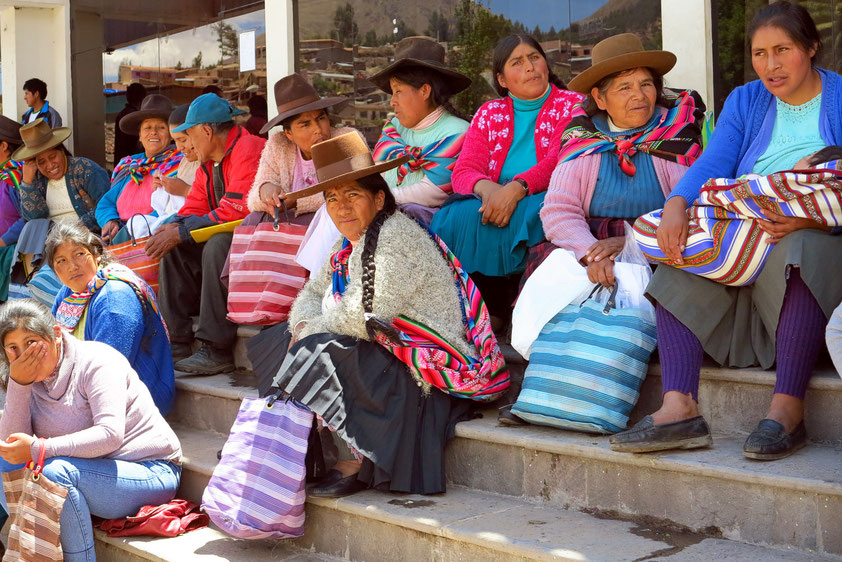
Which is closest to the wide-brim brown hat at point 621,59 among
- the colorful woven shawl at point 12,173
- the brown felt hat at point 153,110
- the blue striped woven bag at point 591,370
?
the blue striped woven bag at point 591,370

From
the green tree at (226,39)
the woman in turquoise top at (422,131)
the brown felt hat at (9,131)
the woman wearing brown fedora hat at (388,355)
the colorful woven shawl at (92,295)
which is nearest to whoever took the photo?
the woman wearing brown fedora hat at (388,355)

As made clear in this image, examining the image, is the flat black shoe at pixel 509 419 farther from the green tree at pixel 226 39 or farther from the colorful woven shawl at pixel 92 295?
the green tree at pixel 226 39

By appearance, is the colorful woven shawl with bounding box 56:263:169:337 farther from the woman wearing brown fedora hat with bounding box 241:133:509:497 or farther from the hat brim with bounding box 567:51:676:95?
the hat brim with bounding box 567:51:676:95

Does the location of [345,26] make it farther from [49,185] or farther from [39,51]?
[39,51]

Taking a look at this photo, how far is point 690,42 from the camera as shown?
189 inches

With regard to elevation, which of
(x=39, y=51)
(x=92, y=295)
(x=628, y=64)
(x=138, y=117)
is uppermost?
(x=39, y=51)

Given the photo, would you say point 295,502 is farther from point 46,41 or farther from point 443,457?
point 46,41

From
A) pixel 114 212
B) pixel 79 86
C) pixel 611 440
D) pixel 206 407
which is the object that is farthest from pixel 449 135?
pixel 79 86

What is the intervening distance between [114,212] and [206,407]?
221 centimetres

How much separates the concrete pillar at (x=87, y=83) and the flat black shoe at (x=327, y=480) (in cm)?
599

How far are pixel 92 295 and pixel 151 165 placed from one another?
6.15ft

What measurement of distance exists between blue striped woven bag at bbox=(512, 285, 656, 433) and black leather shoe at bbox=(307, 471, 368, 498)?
675 millimetres

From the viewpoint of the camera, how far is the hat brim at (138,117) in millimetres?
6734

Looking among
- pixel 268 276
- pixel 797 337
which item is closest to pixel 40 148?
pixel 268 276
